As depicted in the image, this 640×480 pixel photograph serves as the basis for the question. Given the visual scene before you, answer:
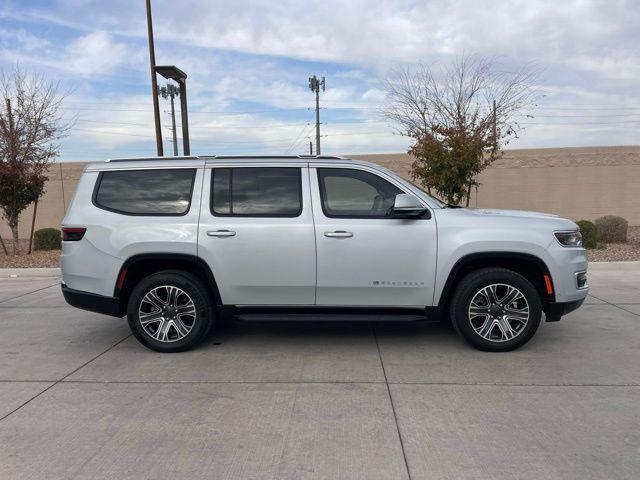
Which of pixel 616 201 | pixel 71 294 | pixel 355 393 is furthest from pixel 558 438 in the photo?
pixel 616 201

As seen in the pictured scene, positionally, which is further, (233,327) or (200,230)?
(233,327)

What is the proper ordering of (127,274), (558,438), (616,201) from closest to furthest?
1. (558,438)
2. (127,274)
3. (616,201)

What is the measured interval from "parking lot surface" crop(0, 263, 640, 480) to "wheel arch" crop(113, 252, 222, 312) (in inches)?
25.8

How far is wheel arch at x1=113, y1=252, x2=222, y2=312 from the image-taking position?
17.3 feet

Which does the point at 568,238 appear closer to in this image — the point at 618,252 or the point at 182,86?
the point at 618,252

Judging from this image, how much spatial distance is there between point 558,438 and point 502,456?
508 mm

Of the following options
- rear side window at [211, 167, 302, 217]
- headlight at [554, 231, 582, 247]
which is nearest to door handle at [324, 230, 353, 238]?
rear side window at [211, 167, 302, 217]

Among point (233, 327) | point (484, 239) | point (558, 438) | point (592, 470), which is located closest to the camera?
point (592, 470)

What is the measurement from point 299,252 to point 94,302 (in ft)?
7.19

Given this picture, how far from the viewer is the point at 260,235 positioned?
519 cm

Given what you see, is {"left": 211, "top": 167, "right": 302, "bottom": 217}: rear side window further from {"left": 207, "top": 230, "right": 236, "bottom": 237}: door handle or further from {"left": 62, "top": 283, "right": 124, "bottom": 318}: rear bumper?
{"left": 62, "top": 283, "right": 124, "bottom": 318}: rear bumper

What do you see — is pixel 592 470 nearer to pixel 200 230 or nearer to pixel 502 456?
pixel 502 456

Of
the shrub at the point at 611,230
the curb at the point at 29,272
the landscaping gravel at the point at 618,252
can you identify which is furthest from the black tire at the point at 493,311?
Answer: the shrub at the point at 611,230

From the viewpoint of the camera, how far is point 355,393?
432cm
